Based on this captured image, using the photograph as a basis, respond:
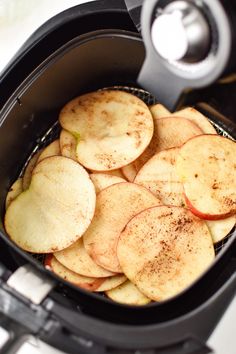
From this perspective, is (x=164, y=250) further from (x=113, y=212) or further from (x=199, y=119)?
(x=199, y=119)

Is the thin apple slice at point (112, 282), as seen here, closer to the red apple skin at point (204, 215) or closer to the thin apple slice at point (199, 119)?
the red apple skin at point (204, 215)

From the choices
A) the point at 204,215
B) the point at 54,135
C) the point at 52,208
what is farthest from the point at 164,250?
the point at 54,135

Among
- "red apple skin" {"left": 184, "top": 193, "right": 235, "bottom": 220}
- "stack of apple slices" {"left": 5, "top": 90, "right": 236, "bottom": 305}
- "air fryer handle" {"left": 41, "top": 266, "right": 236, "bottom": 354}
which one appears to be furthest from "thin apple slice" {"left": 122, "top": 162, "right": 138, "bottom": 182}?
"air fryer handle" {"left": 41, "top": 266, "right": 236, "bottom": 354}

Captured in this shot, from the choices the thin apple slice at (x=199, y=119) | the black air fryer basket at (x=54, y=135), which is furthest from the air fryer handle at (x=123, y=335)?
the thin apple slice at (x=199, y=119)

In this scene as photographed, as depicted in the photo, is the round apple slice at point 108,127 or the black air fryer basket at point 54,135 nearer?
the black air fryer basket at point 54,135

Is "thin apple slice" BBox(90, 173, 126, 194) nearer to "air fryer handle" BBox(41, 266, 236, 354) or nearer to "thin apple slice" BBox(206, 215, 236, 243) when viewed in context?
"thin apple slice" BBox(206, 215, 236, 243)

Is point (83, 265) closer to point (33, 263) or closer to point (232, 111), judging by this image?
point (33, 263)
